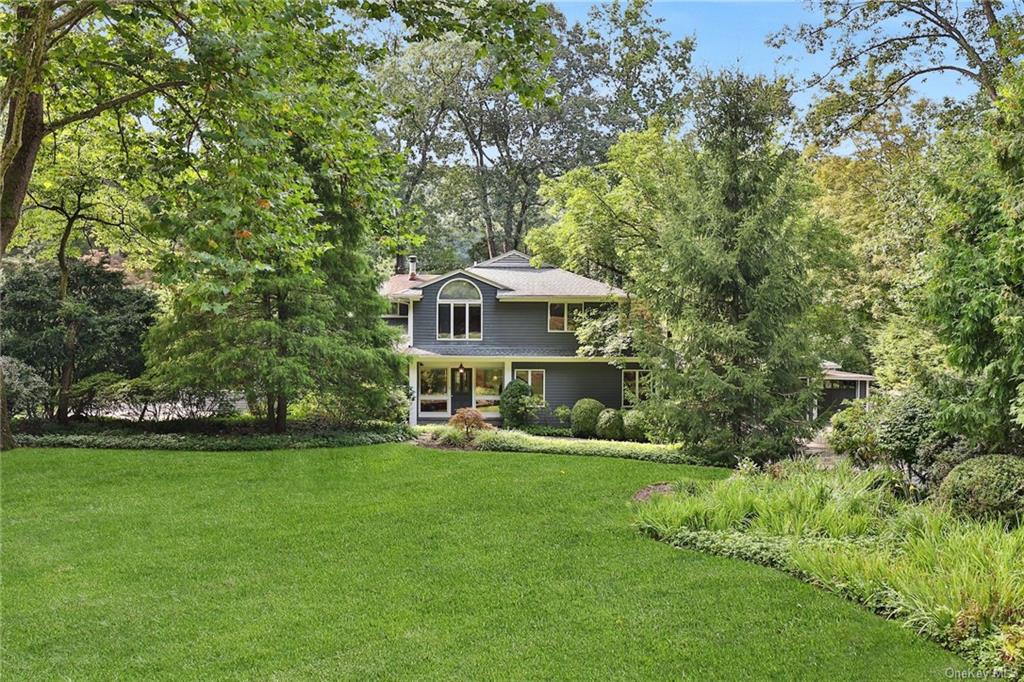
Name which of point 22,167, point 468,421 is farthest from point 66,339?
point 468,421

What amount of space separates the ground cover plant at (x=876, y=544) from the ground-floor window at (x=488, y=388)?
44.3 feet

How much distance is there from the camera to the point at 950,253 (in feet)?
26.1

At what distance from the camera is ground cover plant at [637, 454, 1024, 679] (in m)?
4.52

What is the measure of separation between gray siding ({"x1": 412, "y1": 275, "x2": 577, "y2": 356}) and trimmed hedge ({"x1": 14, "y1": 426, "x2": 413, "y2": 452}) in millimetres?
7431

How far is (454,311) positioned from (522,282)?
8.86 feet

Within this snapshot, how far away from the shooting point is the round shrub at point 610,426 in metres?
18.3

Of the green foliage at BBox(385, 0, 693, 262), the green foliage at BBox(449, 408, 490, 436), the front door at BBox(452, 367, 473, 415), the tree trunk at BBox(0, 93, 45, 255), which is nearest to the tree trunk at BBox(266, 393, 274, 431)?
the green foliage at BBox(449, 408, 490, 436)

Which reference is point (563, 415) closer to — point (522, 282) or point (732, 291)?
point (522, 282)

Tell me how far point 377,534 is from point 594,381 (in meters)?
14.9

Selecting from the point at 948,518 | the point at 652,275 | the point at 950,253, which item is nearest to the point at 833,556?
the point at 948,518

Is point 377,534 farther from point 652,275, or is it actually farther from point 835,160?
point 835,160

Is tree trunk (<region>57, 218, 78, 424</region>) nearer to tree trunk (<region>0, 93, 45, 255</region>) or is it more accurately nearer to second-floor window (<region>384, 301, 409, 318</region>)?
tree trunk (<region>0, 93, 45, 255</region>)

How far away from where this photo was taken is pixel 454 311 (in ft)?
70.1

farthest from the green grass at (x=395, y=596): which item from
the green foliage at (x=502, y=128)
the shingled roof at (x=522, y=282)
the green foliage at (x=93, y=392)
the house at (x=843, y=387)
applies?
the green foliage at (x=502, y=128)
